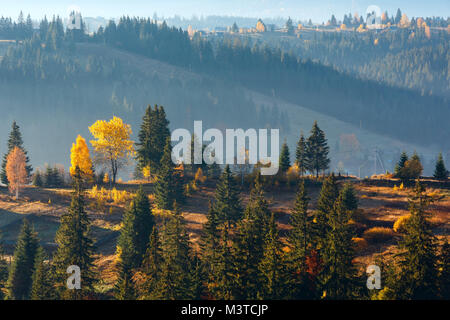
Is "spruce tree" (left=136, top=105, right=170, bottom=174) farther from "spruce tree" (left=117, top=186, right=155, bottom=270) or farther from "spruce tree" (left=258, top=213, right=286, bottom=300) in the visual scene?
"spruce tree" (left=258, top=213, right=286, bottom=300)

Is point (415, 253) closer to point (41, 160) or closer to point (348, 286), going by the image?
point (348, 286)

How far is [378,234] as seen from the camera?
147ft

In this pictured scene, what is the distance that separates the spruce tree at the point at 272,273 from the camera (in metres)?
31.5

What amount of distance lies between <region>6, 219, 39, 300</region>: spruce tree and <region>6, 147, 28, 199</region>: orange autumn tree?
24950 mm

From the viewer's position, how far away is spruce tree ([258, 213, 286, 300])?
31.5 meters

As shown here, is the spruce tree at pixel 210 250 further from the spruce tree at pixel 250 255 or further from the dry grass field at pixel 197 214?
the dry grass field at pixel 197 214

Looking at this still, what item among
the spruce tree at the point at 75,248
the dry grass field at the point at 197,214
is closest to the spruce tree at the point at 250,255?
the dry grass field at the point at 197,214

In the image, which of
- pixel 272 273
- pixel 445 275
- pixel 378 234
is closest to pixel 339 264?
pixel 272 273

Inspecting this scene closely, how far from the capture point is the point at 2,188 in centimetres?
6888

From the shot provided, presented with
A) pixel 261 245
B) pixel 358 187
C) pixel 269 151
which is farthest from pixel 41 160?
pixel 261 245

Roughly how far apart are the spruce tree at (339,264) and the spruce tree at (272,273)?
12.2 feet
